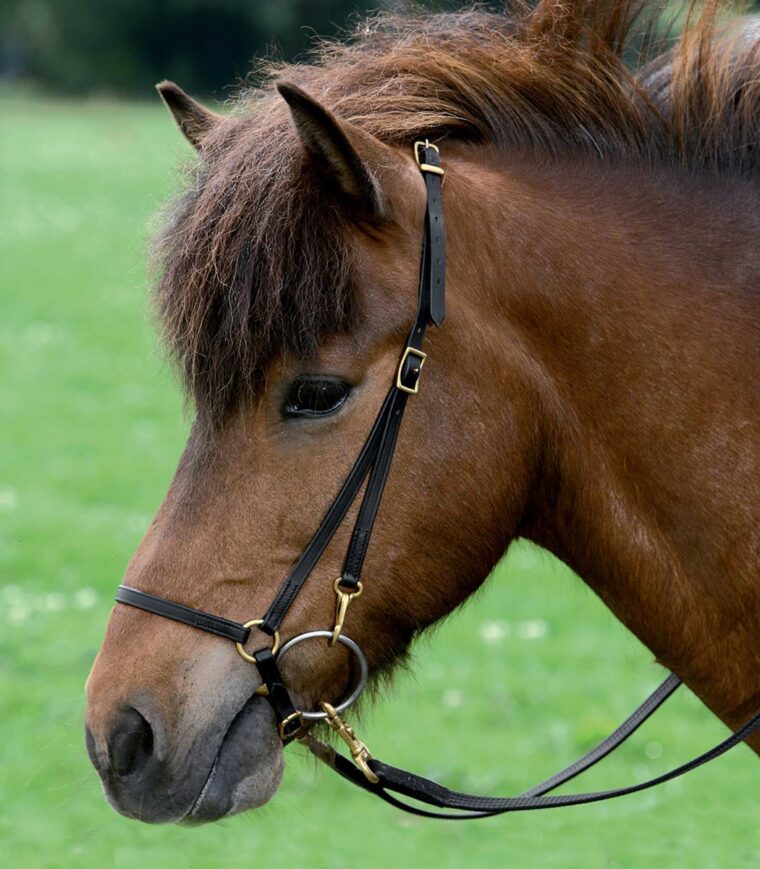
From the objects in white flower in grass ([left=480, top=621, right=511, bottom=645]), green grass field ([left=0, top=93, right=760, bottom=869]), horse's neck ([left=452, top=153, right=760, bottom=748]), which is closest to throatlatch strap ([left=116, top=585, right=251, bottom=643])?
green grass field ([left=0, top=93, right=760, bottom=869])

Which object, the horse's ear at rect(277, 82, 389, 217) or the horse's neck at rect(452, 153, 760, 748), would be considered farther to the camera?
the horse's neck at rect(452, 153, 760, 748)

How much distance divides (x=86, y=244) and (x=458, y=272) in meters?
18.4

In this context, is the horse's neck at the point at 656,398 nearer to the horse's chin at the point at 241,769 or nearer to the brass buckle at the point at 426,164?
the brass buckle at the point at 426,164

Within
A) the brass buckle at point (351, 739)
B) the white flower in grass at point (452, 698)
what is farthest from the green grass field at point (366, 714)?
the brass buckle at point (351, 739)

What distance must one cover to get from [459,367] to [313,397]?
0.35 meters

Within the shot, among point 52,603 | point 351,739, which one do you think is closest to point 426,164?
point 351,739

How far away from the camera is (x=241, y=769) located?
2.75m

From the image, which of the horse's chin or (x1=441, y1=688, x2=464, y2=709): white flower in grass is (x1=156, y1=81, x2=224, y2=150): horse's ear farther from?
(x1=441, y1=688, x2=464, y2=709): white flower in grass

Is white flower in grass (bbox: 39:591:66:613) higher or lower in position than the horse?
lower

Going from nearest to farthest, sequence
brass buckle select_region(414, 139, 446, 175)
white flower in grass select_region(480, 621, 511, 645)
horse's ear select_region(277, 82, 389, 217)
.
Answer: horse's ear select_region(277, 82, 389, 217)
brass buckle select_region(414, 139, 446, 175)
white flower in grass select_region(480, 621, 511, 645)

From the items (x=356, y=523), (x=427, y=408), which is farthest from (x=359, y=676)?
(x=427, y=408)

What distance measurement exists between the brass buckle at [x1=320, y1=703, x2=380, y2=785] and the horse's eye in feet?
2.27

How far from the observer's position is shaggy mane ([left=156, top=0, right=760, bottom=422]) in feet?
8.96

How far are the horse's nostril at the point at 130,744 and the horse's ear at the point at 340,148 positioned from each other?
49.2 inches
